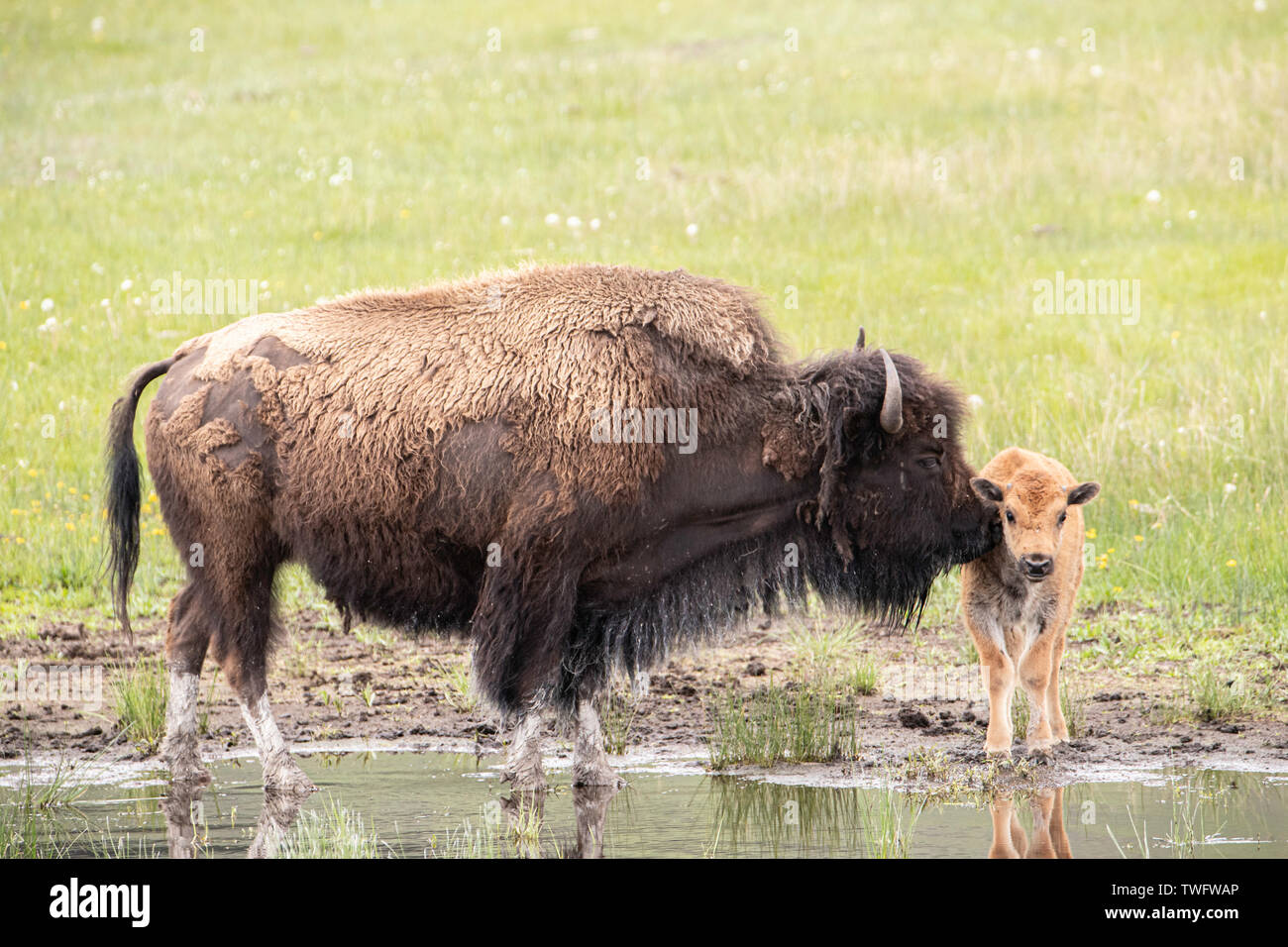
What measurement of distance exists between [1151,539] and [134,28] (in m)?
27.6

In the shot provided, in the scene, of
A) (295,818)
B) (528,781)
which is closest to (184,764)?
(295,818)

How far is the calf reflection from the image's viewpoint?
5605mm

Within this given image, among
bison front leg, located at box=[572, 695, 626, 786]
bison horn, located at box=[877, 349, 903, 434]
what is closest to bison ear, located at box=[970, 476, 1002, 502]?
bison horn, located at box=[877, 349, 903, 434]

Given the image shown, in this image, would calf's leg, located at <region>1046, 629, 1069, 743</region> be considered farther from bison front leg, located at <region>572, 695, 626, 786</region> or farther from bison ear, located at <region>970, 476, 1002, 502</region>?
bison front leg, located at <region>572, 695, 626, 786</region>

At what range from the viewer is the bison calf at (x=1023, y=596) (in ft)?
22.2

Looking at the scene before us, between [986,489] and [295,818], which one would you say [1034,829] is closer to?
[986,489]

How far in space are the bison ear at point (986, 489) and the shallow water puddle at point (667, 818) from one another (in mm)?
1298

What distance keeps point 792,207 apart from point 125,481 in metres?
11.1

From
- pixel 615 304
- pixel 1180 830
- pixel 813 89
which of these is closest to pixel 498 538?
pixel 615 304

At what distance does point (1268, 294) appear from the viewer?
1410cm

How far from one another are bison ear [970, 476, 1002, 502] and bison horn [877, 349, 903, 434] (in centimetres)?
47

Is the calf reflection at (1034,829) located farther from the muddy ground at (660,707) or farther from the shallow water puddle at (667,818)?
the muddy ground at (660,707)

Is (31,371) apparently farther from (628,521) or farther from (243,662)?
(628,521)
